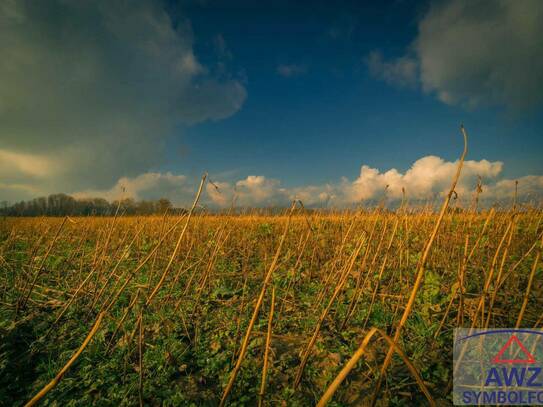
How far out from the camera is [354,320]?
269 centimetres

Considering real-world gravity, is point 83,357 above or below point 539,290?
below

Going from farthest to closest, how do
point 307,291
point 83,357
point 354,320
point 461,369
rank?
point 307,291 < point 354,320 < point 83,357 < point 461,369

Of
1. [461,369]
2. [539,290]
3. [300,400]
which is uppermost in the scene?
[539,290]

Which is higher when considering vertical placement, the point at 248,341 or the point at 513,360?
the point at 248,341

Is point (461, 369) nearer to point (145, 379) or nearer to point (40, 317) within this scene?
point (145, 379)

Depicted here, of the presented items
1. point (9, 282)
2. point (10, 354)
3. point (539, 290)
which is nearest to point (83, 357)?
point (10, 354)

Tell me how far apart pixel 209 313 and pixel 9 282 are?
3.27 meters

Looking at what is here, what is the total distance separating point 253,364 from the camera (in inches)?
78.2

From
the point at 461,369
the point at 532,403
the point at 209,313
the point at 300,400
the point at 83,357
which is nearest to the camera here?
the point at 532,403

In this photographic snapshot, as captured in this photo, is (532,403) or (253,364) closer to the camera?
(532,403)

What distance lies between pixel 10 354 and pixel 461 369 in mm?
3651

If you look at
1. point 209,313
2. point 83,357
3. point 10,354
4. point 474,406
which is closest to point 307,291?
point 209,313

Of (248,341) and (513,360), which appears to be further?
(513,360)

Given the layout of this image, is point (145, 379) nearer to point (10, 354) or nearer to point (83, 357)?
point (83, 357)
